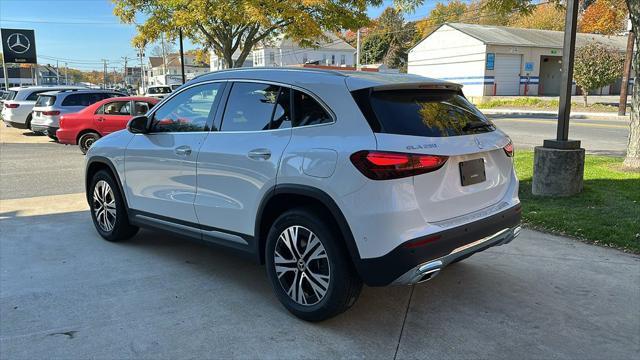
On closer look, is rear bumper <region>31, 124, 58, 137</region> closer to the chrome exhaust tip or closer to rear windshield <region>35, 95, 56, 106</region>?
Answer: rear windshield <region>35, 95, 56, 106</region>

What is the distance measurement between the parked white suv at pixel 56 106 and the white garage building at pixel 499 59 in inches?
1318

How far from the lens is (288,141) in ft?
12.2

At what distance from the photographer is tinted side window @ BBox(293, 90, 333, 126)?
3650mm

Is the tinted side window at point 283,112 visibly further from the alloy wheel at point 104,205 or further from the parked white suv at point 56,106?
the parked white suv at point 56,106

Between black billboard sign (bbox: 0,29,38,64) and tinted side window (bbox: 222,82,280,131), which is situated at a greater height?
black billboard sign (bbox: 0,29,38,64)

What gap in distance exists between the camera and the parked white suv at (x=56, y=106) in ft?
51.9

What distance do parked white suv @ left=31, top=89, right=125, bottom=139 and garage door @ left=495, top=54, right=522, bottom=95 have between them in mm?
34760

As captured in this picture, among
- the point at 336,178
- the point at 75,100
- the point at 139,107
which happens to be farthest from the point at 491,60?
the point at 336,178

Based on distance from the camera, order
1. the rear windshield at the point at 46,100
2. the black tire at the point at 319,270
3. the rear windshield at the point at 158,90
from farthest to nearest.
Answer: the rear windshield at the point at 158,90, the rear windshield at the point at 46,100, the black tire at the point at 319,270

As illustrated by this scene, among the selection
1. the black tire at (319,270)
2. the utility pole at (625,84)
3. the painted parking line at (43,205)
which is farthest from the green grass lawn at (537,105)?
the black tire at (319,270)

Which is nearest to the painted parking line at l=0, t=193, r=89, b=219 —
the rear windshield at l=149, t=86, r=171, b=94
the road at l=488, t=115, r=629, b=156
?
the road at l=488, t=115, r=629, b=156

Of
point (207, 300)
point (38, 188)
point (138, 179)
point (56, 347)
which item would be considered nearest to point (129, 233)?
point (138, 179)

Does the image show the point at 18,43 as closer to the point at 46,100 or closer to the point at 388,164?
the point at 46,100

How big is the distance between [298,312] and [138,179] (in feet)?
7.61
